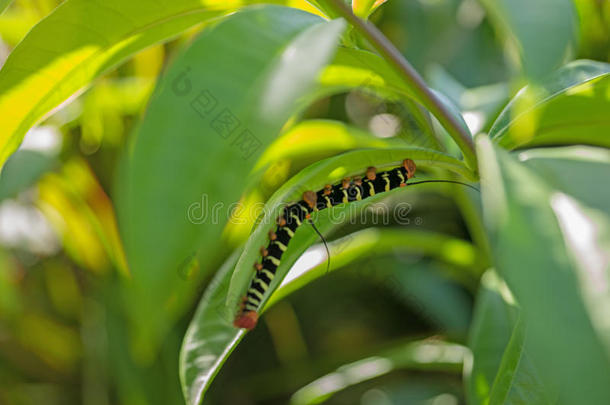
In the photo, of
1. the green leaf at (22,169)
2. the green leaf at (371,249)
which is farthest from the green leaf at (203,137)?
the green leaf at (22,169)

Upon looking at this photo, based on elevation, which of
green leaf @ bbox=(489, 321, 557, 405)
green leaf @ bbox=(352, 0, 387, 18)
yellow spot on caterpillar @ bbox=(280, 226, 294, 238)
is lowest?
green leaf @ bbox=(489, 321, 557, 405)

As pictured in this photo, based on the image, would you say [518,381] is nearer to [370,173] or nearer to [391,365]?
[370,173]

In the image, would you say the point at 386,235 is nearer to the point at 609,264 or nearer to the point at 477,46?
the point at 609,264

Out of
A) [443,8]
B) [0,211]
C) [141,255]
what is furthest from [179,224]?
[0,211]

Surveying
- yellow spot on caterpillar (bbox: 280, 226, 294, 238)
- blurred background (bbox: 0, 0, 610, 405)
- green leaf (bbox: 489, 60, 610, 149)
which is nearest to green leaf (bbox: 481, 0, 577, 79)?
green leaf (bbox: 489, 60, 610, 149)

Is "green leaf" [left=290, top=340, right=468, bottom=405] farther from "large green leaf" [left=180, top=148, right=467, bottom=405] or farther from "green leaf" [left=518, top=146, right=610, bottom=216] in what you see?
"green leaf" [left=518, top=146, right=610, bottom=216]
